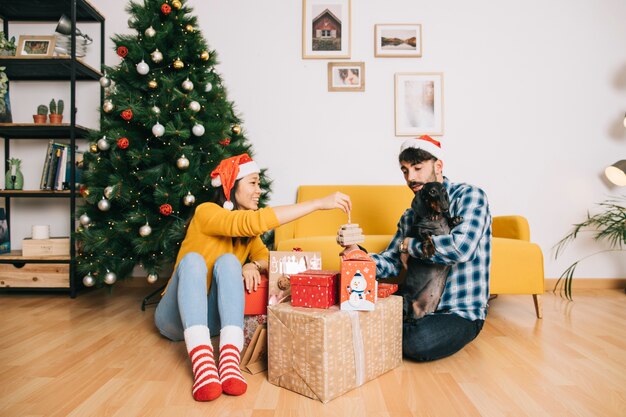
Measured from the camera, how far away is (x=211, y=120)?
2.74 metres

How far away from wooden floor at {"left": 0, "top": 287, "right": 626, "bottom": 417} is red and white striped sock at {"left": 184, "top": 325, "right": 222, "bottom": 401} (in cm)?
3

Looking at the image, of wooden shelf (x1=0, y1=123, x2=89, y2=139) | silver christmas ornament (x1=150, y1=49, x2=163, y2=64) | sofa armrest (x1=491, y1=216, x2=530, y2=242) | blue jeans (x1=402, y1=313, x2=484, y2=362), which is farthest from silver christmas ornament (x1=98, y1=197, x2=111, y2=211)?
sofa armrest (x1=491, y1=216, x2=530, y2=242)

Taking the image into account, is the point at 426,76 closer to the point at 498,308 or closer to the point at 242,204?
the point at 498,308

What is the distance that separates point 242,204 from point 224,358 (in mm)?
687

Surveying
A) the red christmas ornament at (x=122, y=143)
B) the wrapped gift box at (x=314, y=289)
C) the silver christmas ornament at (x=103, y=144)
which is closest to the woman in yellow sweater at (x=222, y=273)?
the wrapped gift box at (x=314, y=289)

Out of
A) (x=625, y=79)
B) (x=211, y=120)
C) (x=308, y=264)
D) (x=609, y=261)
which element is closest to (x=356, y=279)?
(x=308, y=264)

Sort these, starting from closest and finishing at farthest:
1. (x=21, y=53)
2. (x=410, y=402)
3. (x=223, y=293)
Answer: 1. (x=410, y=402)
2. (x=223, y=293)
3. (x=21, y=53)

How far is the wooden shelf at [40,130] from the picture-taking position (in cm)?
301

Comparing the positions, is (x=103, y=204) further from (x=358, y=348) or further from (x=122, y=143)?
(x=358, y=348)

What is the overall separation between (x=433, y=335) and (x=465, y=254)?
333mm

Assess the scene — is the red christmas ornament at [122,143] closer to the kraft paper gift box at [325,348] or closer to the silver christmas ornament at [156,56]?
the silver christmas ornament at [156,56]

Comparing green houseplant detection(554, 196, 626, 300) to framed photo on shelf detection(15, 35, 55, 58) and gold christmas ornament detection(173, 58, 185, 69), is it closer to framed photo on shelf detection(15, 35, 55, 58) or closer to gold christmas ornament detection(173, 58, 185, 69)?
gold christmas ornament detection(173, 58, 185, 69)

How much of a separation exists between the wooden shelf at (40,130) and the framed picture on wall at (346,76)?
1.80 meters

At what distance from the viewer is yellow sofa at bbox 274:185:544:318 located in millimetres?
2391
